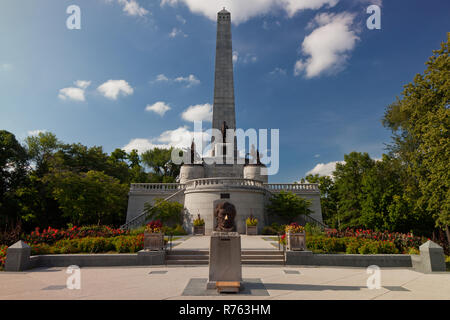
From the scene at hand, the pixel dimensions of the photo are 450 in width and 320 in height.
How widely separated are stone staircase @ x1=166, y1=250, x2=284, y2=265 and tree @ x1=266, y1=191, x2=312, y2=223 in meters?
16.1

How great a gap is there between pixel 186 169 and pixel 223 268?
30141mm

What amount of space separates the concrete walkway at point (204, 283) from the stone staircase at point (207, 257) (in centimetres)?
94

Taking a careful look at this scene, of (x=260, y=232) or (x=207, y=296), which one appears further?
(x=260, y=232)

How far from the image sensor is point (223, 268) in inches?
318

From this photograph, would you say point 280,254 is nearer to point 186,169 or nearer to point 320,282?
point 320,282

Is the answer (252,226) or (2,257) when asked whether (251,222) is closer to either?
(252,226)

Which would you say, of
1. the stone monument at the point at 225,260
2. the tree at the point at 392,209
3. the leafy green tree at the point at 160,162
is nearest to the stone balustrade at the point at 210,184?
the tree at the point at 392,209

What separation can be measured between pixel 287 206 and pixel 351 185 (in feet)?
52.4

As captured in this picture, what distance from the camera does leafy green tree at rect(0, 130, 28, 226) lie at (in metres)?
29.9

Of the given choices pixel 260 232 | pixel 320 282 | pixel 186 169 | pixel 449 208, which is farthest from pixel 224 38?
pixel 320 282

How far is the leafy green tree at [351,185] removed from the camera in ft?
117

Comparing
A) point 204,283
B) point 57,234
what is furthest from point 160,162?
point 204,283

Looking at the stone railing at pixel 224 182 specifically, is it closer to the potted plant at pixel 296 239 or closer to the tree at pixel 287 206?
the tree at pixel 287 206
